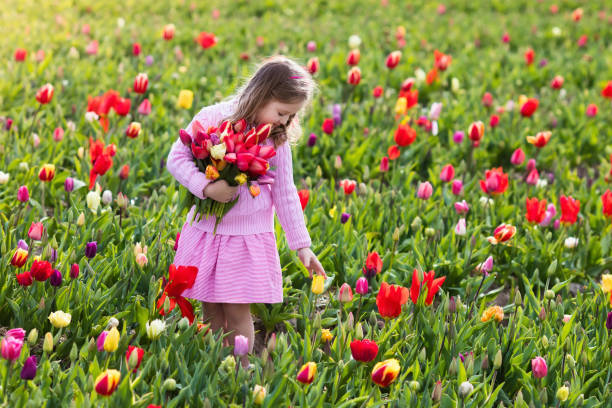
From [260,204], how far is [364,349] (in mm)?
637

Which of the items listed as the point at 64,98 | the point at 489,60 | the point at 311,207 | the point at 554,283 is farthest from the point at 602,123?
the point at 64,98

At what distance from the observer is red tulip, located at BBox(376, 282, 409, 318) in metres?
2.62

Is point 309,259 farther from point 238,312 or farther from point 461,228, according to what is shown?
point 461,228

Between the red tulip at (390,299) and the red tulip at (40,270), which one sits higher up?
the red tulip at (40,270)

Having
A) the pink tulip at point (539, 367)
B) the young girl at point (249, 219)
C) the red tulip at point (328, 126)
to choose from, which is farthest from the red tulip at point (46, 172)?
the pink tulip at point (539, 367)

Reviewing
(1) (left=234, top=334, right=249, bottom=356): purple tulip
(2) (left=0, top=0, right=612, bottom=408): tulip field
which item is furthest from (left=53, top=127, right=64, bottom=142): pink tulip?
(1) (left=234, top=334, right=249, bottom=356): purple tulip

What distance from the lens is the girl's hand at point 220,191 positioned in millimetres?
2438

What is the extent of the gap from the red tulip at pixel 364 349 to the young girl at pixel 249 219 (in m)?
0.41

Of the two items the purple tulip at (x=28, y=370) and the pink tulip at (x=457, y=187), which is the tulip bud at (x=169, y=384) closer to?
the purple tulip at (x=28, y=370)

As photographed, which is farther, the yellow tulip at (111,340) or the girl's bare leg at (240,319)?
the girl's bare leg at (240,319)

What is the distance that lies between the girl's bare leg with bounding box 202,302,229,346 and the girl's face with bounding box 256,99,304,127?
0.70m

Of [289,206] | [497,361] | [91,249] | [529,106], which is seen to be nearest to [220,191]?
[289,206]

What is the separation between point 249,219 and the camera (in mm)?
2674

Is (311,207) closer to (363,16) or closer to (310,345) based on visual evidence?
(310,345)
